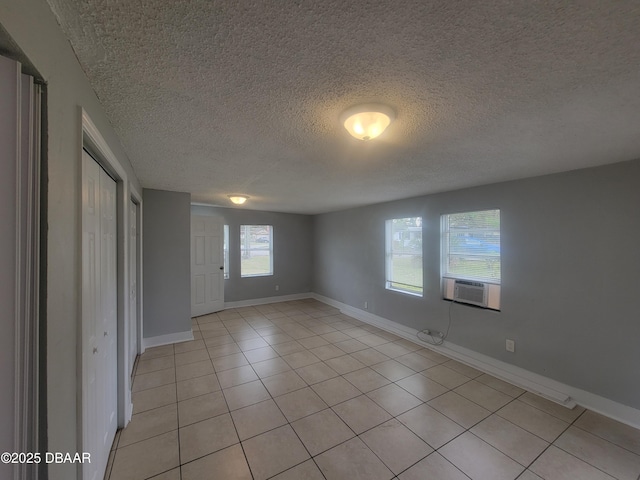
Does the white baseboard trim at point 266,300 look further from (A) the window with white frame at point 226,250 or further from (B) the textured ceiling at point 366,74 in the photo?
(B) the textured ceiling at point 366,74

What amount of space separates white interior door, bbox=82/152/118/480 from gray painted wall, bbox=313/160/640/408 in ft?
12.1

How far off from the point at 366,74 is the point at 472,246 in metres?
2.96

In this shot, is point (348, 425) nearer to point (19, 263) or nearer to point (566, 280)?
point (19, 263)

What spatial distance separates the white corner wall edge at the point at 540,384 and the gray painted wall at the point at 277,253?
335 cm

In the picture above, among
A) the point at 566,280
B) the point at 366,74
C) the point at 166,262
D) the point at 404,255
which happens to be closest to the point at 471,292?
the point at 566,280

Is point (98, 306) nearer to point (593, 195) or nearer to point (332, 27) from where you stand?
point (332, 27)

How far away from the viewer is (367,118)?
135cm

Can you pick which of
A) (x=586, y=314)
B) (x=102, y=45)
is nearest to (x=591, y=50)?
(x=102, y=45)

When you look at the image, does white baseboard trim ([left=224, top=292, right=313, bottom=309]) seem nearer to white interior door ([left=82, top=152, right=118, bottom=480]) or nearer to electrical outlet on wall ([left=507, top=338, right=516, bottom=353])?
white interior door ([left=82, top=152, right=118, bottom=480])

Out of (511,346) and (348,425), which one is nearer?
(348,425)

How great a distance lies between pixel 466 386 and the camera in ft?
8.89

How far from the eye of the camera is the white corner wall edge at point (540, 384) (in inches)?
87.0

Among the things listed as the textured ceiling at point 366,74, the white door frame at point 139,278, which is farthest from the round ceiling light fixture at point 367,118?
the white door frame at point 139,278

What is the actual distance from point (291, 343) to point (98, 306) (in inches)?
108
